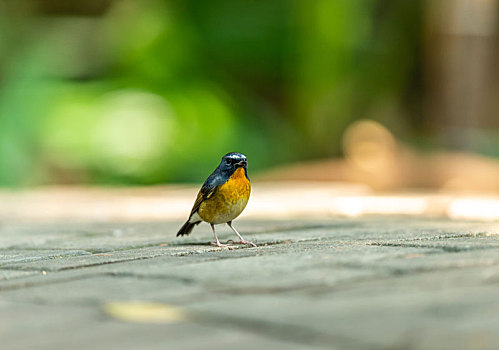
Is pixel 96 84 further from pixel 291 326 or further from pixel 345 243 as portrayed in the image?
pixel 291 326

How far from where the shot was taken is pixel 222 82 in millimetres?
12477

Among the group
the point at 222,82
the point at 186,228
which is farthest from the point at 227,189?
the point at 222,82

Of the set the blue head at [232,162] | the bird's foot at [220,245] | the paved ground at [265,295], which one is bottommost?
the paved ground at [265,295]

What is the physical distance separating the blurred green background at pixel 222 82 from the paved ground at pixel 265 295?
280 inches

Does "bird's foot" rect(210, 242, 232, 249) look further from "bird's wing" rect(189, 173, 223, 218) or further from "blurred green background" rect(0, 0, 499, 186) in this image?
"blurred green background" rect(0, 0, 499, 186)

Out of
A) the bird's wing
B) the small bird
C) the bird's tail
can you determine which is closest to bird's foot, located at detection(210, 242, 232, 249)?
the small bird

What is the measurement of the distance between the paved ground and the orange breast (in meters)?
0.32

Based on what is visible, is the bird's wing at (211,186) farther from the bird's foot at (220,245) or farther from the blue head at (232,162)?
the bird's foot at (220,245)

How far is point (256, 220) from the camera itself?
614cm

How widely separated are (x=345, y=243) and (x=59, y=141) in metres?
7.85

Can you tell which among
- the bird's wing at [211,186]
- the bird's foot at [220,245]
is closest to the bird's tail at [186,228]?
the bird's wing at [211,186]

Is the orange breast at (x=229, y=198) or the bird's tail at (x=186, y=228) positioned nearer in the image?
the orange breast at (x=229, y=198)

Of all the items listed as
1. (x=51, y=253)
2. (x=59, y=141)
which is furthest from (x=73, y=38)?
(x=51, y=253)

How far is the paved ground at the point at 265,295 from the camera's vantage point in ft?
7.09
